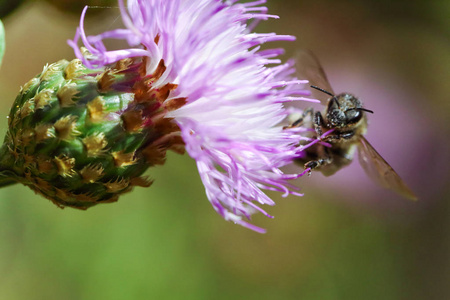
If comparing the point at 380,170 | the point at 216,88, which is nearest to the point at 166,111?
the point at 216,88

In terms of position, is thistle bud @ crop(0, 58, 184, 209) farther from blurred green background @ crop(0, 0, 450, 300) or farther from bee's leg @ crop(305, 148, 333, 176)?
blurred green background @ crop(0, 0, 450, 300)

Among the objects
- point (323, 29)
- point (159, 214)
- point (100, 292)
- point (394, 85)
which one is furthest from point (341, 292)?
point (323, 29)

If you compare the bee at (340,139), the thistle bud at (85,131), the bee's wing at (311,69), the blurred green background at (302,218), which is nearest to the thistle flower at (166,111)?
the thistle bud at (85,131)

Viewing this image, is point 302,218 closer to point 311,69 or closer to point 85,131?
point 311,69

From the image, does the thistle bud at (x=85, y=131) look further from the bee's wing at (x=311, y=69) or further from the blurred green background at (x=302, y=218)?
the bee's wing at (x=311, y=69)

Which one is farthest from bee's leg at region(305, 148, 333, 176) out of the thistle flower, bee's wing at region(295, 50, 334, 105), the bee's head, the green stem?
the green stem

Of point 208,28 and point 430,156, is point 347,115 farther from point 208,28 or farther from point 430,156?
point 430,156
